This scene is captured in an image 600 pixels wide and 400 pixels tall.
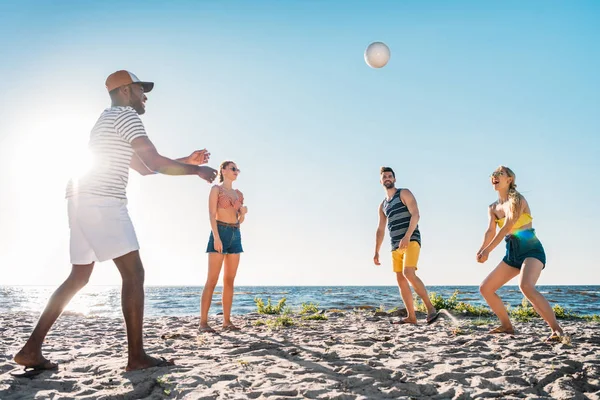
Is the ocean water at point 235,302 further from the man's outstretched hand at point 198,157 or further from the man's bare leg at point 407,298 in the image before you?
the man's outstretched hand at point 198,157

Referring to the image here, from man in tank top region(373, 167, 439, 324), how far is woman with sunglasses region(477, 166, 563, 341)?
118 cm

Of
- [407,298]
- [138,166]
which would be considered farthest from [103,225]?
[407,298]

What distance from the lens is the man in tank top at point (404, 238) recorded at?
6602 millimetres

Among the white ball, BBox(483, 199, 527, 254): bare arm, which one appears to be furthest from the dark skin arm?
the white ball

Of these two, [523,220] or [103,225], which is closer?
[103,225]

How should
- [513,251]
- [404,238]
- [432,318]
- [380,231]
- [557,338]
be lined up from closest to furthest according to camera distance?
[557,338]
[513,251]
[432,318]
[404,238]
[380,231]

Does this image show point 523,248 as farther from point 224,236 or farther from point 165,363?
point 165,363

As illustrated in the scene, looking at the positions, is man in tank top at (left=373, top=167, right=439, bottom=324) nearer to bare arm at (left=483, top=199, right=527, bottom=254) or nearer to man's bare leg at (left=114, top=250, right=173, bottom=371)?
bare arm at (left=483, top=199, right=527, bottom=254)

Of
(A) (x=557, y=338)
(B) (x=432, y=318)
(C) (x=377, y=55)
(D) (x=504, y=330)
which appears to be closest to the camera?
(A) (x=557, y=338)

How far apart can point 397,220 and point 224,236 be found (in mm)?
2776

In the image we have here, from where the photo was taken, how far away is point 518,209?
17.3 feet

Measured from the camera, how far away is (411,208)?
22.3 ft

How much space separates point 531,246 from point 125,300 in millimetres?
4484

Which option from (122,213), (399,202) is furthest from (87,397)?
(399,202)
